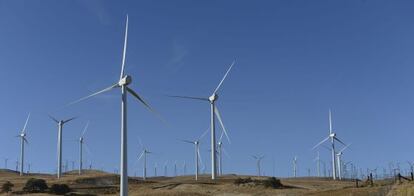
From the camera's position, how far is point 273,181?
396 ft

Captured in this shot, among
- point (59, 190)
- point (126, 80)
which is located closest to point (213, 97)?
point (59, 190)

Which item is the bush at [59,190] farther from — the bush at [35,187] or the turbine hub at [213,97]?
the turbine hub at [213,97]

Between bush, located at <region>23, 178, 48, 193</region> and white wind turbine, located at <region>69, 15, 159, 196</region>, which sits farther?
bush, located at <region>23, 178, 48, 193</region>

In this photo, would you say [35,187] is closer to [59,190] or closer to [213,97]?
[59,190]

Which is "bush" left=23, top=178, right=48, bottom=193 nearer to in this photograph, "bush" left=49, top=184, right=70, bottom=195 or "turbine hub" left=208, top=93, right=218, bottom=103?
"bush" left=49, top=184, right=70, bottom=195

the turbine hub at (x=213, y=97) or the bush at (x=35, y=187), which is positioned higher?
the turbine hub at (x=213, y=97)

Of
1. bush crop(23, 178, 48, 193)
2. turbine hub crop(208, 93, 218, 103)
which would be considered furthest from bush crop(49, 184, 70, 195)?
turbine hub crop(208, 93, 218, 103)

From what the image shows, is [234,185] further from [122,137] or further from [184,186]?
[122,137]

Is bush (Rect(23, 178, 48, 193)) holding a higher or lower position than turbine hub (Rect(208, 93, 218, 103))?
lower

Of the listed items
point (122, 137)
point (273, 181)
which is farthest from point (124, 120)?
point (273, 181)

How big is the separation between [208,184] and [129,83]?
45.9 meters

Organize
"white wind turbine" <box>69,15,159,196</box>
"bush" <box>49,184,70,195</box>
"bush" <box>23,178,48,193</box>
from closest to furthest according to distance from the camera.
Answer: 1. "white wind turbine" <box>69,15,159,196</box>
2. "bush" <box>49,184,70,195</box>
3. "bush" <box>23,178,48,193</box>

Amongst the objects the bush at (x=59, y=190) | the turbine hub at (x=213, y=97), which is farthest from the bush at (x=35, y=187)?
the turbine hub at (x=213, y=97)

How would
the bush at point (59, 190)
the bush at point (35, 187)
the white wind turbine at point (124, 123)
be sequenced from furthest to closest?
the bush at point (35, 187), the bush at point (59, 190), the white wind turbine at point (124, 123)
